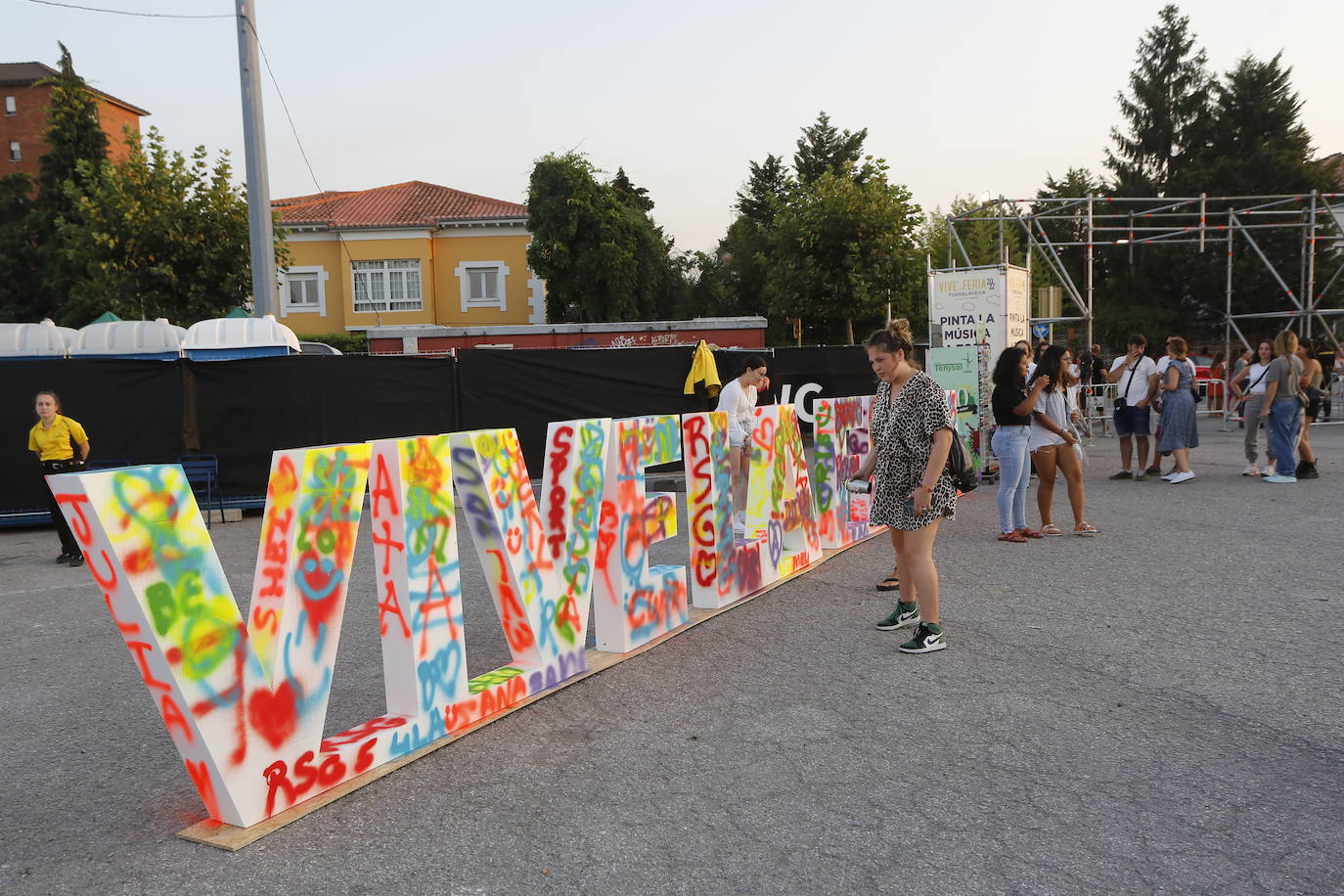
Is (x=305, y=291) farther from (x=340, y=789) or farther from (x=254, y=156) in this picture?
(x=340, y=789)

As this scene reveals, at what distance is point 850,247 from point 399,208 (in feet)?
70.8

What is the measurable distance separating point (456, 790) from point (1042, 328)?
2178 centimetres

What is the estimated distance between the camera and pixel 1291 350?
12500 mm

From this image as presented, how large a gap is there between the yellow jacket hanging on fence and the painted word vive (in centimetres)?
841

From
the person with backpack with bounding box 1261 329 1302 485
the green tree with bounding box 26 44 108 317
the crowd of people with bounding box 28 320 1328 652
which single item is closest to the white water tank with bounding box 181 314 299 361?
the crowd of people with bounding box 28 320 1328 652

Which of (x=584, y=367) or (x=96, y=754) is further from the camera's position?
(x=584, y=367)

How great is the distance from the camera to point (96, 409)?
11930mm

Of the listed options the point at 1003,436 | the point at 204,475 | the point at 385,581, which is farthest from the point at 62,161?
the point at 385,581

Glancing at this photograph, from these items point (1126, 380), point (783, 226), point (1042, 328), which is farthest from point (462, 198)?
point (1126, 380)

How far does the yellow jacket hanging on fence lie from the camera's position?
50.4 ft

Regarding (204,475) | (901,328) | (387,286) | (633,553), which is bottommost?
(633,553)

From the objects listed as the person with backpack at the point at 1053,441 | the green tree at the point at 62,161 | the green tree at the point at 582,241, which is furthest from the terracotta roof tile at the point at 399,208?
the person with backpack at the point at 1053,441

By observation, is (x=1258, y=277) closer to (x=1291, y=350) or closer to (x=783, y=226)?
(x=783, y=226)

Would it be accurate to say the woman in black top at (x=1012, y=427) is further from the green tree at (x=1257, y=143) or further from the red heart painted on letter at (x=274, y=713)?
the green tree at (x=1257, y=143)
